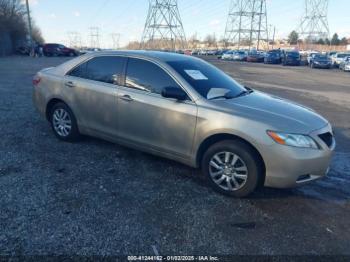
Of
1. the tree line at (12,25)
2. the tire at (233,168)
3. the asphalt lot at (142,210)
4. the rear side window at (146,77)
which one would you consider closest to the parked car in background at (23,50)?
the tree line at (12,25)

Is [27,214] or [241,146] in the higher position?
[241,146]

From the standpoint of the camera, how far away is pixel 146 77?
15.0ft

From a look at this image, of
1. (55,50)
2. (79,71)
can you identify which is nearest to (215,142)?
(79,71)

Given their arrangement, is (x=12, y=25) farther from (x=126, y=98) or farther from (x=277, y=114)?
(x=277, y=114)

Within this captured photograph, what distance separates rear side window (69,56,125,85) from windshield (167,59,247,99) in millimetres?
825

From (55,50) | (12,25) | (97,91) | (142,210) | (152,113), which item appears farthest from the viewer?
(12,25)

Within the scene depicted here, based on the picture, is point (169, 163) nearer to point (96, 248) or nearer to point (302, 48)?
point (96, 248)

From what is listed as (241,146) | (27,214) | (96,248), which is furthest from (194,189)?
(27,214)

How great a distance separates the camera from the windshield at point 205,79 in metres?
4.31

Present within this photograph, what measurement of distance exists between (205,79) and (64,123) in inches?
100

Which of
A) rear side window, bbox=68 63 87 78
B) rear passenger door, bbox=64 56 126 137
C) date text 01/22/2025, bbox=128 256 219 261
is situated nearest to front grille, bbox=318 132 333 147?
date text 01/22/2025, bbox=128 256 219 261

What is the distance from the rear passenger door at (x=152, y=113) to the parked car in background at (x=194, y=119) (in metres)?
0.01

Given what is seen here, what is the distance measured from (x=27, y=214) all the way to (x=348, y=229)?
3319 mm

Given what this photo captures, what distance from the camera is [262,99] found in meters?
4.64
